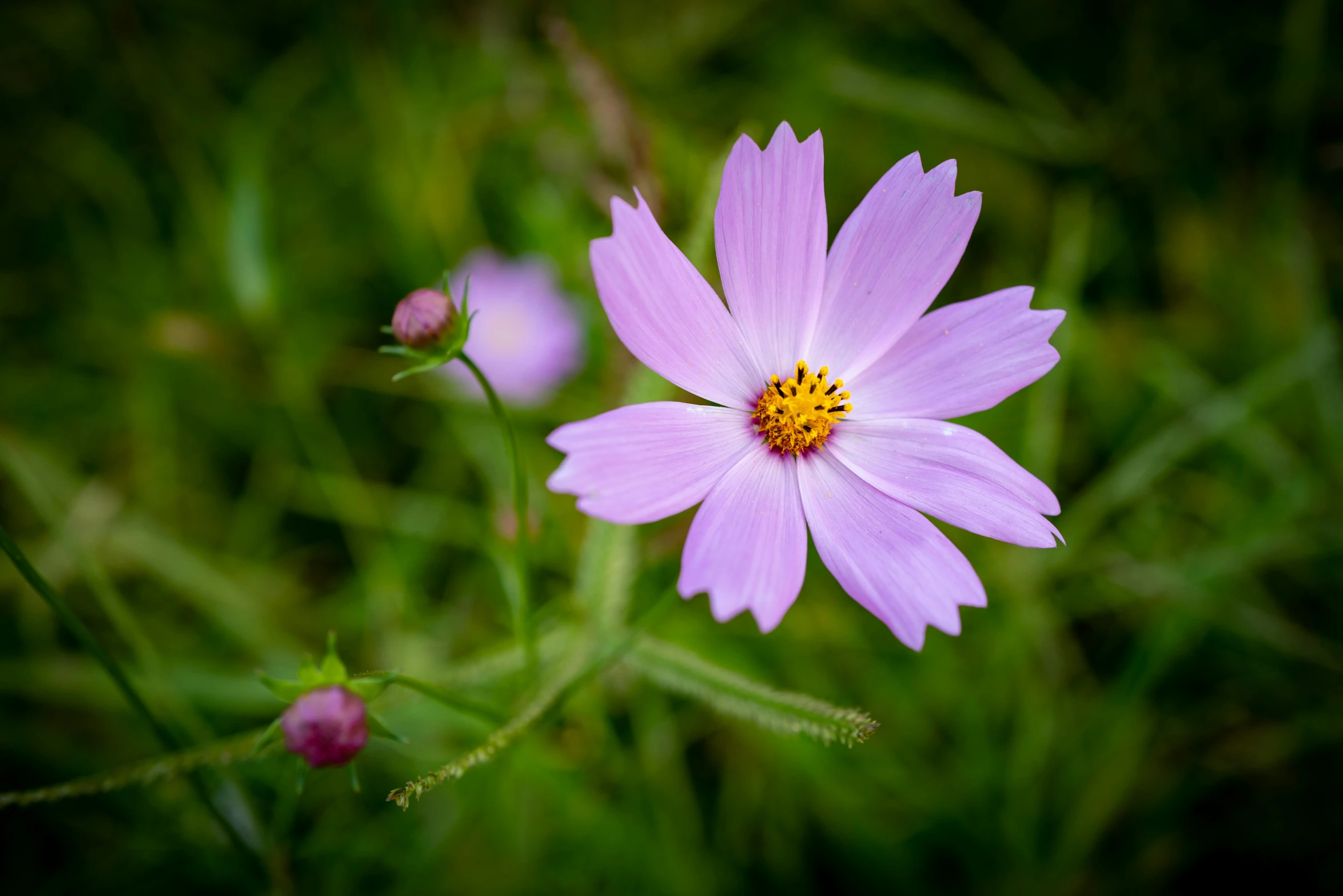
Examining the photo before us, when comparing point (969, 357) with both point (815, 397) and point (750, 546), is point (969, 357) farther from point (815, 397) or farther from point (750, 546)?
point (750, 546)

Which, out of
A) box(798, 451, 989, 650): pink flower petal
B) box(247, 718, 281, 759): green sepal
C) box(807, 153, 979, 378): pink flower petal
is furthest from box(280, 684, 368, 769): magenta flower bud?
box(807, 153, 979, 378): pink flower petal

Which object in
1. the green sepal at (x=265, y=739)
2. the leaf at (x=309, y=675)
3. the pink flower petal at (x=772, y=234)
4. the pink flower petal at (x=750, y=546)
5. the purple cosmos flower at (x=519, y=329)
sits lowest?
the green sepal at (x=265, y=739)

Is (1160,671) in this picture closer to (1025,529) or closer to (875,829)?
(875,829)

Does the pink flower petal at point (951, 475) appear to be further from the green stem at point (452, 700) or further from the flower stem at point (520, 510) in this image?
the green stem at point (452, 700)

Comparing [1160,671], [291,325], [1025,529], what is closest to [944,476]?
[1025,529]

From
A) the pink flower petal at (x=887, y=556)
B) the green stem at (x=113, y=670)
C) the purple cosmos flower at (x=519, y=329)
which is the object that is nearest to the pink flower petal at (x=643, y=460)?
the pink flower petal at (x=887, y=556)

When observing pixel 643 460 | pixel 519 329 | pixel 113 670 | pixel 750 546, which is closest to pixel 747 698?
pixel 750 546
